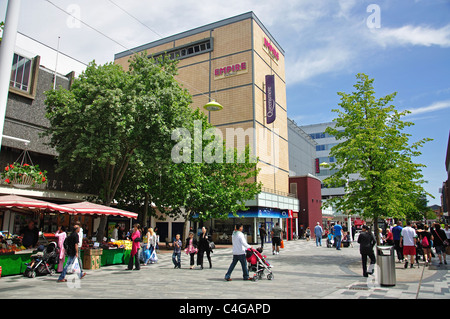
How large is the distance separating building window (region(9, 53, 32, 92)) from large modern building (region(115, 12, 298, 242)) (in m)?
17.0

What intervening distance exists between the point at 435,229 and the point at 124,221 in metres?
23.1

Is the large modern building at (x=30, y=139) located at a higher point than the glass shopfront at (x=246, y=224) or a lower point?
higher

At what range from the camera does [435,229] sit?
14031 millimetres

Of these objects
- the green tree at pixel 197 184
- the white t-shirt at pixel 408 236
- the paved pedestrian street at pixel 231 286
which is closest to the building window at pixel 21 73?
the green tree at pixel 197 184

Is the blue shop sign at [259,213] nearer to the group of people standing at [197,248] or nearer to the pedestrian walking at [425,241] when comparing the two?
the group of people standing at [197,248]

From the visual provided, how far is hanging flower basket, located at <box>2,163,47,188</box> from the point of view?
16562 millimetres

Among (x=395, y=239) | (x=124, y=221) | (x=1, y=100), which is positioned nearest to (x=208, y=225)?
(x=124, y=221)

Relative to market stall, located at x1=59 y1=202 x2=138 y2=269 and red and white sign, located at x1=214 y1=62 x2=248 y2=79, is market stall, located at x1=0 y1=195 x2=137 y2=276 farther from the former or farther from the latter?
red and white sign, located at x1=214 y1=62 x2=248 y2=79

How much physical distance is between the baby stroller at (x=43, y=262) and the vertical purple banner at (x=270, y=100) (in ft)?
89.7

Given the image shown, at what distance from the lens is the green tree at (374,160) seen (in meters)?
15.1

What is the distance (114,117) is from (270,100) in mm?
22889

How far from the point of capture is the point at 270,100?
36.2 metres

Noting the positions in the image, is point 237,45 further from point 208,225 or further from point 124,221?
point 124,221

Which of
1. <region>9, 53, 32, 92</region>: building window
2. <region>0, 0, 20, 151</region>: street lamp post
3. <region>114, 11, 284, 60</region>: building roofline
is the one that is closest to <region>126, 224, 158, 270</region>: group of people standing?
<region>0, 0, 20, 151</region>: street lamp post
